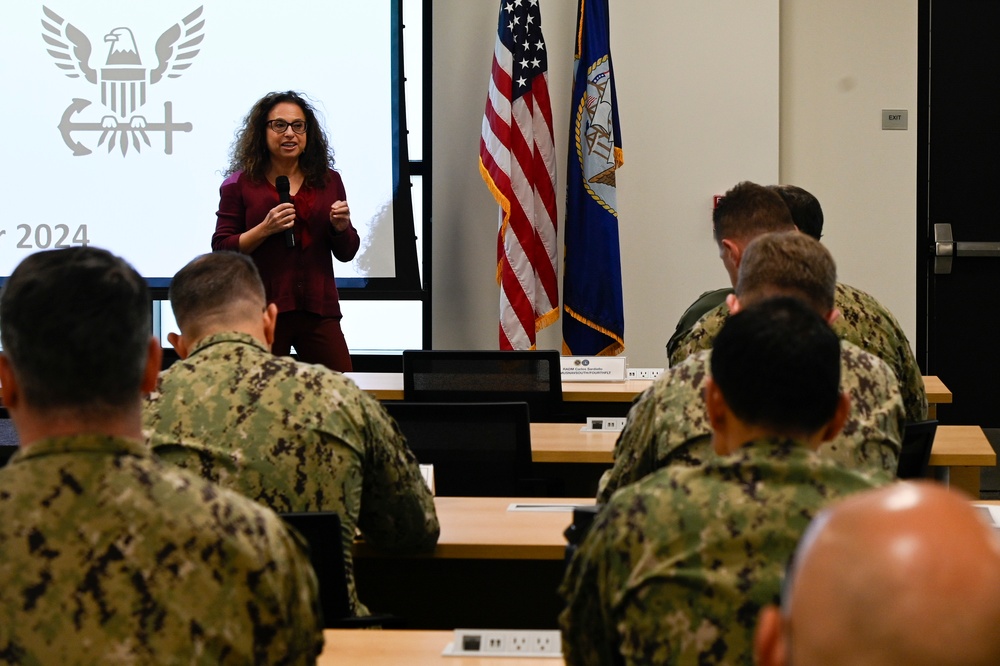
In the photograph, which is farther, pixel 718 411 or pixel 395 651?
pixel 395 651

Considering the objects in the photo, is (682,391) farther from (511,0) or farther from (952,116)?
(952,116)

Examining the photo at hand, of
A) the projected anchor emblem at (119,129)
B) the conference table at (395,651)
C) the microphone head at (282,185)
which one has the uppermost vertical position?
the projected anchor emblem at (119,129)

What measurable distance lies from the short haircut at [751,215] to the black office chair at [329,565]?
1803 millimetres

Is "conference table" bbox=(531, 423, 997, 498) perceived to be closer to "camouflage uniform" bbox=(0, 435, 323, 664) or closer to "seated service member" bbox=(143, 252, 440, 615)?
"seated service member" bbox=(143, 252, 440, 615)

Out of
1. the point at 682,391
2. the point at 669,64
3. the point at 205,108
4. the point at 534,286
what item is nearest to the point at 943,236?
the point at 669,64

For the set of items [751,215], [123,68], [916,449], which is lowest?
[916,449]

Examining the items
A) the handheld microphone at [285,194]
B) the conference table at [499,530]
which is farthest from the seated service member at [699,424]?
the handheld microphone at [285,194]

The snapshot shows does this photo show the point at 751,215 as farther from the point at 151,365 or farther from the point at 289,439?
the point at 151,365

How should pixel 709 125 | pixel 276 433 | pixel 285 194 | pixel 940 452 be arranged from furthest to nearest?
pixel 709 125, pixel 285 194, pixel 940 452, pixel 276 433

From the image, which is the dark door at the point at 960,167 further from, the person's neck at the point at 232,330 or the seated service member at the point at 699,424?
the person's neck at the point at 232,330

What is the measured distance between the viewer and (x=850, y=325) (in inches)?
125

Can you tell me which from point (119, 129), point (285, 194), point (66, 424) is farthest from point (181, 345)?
point (119, 129)

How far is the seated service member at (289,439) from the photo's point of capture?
2146 millimetres

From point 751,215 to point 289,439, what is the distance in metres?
1.78
